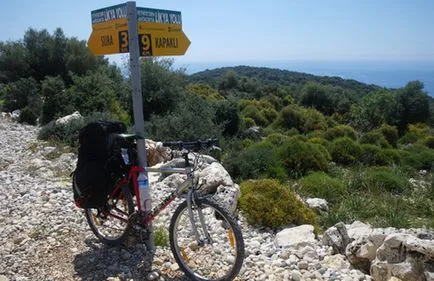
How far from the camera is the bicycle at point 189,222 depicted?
336 centimetres

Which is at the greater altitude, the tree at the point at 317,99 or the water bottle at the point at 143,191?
the water bottle at the point at 143,191

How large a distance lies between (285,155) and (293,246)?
20.3 feet

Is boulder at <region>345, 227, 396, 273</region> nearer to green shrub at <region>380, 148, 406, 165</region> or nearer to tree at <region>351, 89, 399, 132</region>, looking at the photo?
green shrub at <region>380, 148, 406, 165</region>

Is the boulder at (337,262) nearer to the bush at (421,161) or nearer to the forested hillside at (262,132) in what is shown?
the forested hillside at (262,132)

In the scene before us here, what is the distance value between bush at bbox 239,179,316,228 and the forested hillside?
0.02 meters

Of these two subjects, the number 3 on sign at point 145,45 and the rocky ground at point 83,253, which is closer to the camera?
the number 3 on sign at point 145,45

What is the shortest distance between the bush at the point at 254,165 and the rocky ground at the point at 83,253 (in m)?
3.19

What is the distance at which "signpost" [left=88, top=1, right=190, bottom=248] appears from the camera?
3529 mm

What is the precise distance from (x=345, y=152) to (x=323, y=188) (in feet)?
23.3

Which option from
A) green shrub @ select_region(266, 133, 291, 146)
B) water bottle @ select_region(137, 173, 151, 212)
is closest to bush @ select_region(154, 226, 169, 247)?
water bottle @ select_region(137, 173, 151, 212)

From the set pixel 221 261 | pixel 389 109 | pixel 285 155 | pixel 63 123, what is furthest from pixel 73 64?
pixel 389 109

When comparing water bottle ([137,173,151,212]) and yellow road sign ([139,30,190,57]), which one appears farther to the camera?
water bottle ([137,173,151,212])

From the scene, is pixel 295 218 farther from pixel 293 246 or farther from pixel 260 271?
pixel 260 271

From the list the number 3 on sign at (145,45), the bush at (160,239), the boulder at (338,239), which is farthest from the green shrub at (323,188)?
the number 3 on sign at (145,45)
